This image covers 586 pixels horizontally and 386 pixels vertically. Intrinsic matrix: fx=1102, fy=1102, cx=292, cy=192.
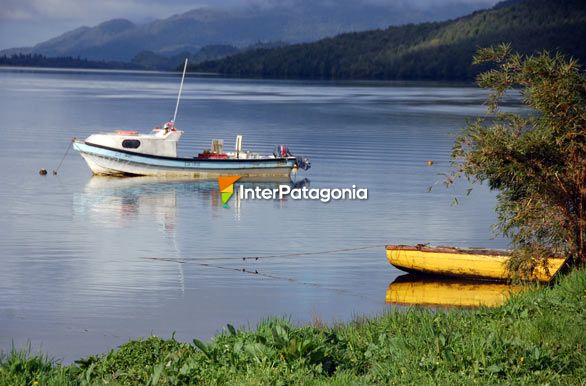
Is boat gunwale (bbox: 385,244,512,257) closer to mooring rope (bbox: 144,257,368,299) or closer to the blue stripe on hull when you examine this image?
mooring rope (bbox: 144,257,368,299)

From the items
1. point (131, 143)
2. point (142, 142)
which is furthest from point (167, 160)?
point (131, 143)

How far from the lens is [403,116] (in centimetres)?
10131

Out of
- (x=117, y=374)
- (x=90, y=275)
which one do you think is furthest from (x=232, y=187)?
(x=117, y=374)

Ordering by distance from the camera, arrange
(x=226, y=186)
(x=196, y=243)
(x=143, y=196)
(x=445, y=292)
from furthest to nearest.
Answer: (x=226, y=186), (x=143, y=196), (x=196, y=243), (x=445, y=292)

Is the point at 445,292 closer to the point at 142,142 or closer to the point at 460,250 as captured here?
the point at 460,250

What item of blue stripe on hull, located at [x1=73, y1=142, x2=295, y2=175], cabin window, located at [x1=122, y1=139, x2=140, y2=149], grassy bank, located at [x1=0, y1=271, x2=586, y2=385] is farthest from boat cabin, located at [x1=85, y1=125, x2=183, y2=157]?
grassy bank, located at [x1=0, y1=271, x2=586, y2=385]

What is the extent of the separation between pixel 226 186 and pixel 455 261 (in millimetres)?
23604

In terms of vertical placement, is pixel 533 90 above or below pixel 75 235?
above

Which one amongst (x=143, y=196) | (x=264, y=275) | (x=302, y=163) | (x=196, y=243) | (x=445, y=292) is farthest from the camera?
(x=302, y=163)

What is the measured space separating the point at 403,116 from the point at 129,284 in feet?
255

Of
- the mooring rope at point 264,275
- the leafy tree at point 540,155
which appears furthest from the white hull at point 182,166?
the leafy tree at point 540,155

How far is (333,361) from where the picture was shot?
12.3 meters

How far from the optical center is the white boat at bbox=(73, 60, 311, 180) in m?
48.1

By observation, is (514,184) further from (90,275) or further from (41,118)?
(41,118)
